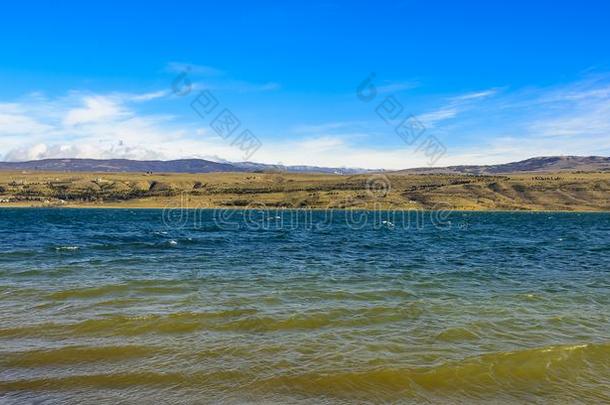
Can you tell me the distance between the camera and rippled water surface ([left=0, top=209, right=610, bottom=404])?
435 inches

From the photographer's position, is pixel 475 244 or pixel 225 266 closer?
pixel 225 266

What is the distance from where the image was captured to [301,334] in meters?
15.1

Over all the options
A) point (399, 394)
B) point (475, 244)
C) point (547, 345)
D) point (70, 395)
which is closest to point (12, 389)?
point (70, 395)

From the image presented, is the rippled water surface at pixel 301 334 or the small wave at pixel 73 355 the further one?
the small wave at pixel 73 355

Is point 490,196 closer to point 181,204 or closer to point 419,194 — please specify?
point 419,194

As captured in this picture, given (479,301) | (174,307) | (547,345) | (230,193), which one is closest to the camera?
(547,345)

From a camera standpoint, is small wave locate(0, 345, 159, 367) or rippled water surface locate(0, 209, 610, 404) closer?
rippled water surface locate(0, 209, 610, 404)

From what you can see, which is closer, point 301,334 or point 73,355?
point 73,355

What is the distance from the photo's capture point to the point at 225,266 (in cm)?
3020

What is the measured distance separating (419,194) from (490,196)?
22891 mm

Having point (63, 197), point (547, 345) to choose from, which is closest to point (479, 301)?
point (547, 345)

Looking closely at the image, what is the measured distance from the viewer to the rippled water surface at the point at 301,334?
11.1 meters

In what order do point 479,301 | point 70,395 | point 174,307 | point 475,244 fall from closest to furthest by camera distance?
point 70,395, point 174,307, point 479,301, point 475,244

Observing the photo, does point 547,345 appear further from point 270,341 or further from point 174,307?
point 174,307
